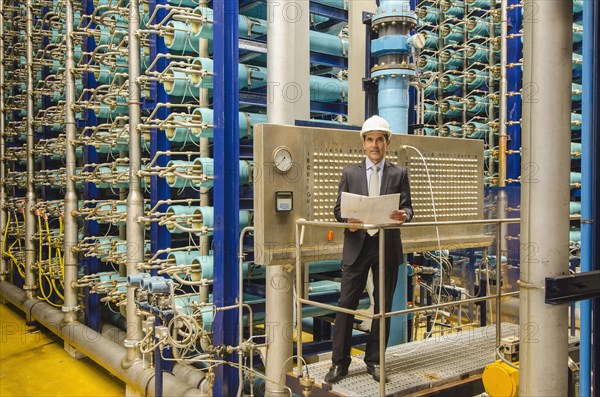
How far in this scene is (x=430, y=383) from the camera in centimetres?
368

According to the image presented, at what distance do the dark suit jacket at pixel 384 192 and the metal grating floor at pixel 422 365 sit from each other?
0.79 meters

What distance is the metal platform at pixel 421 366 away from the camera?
361 centimetres

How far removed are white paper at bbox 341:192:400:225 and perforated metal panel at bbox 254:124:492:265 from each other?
0.73 meters

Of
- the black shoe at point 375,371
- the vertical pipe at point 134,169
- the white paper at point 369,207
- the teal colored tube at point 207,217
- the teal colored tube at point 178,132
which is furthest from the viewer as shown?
the vertical pipe at point 134,169

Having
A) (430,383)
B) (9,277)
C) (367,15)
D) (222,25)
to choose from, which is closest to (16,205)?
(9,277)

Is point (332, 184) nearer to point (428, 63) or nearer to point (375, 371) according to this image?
point (375, 371)

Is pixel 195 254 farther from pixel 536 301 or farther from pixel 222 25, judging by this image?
pixel 536 301

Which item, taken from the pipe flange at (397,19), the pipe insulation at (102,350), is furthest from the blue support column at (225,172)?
the pipe flange at (397,19)

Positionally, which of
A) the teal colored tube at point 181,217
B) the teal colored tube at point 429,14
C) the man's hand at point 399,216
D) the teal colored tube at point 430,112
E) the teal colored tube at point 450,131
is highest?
the teal colored tube at point 429,14

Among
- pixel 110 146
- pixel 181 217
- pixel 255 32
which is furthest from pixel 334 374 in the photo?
pixel 110 146

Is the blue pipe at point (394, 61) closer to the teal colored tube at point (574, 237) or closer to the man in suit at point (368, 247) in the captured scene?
the man in suit at point (368, 247)

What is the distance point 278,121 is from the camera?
445 cm

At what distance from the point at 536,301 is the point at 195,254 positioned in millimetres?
3985

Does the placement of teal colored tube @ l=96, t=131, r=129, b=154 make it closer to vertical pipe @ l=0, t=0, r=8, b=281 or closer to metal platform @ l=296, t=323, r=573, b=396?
vertical pipe @ l=0, t=0, r=8, b=281
